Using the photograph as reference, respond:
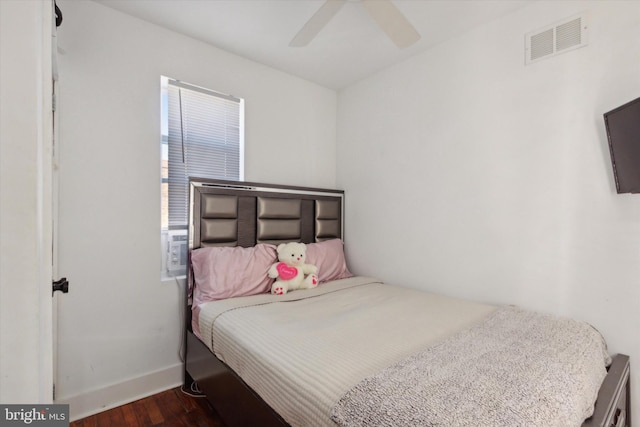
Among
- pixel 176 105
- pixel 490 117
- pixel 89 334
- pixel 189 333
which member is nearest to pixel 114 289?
pixel 89 334

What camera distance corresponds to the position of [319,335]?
142 cm

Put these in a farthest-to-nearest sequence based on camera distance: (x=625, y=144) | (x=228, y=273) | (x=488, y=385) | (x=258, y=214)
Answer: (x=258, y=214) < (x=228, y=273) < (x=625, y=144) < (x=488, y=385)

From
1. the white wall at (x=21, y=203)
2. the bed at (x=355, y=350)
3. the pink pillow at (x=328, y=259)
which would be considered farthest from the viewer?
the pink pillow at (x=328, y=259)

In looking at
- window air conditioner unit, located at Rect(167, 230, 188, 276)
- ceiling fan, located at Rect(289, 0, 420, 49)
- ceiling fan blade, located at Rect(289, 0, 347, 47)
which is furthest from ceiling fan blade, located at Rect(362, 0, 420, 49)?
window air conditioner unit, located at Rect(167, 230, 188, 276)

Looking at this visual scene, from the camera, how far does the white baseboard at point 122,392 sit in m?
1.79

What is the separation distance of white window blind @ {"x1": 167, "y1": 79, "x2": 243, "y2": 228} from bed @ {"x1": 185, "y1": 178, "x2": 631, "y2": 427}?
160 millimetres

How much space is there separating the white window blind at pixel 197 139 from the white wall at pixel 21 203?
1.69m

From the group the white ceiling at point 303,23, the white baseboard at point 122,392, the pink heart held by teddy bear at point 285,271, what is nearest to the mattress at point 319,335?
the pink heart held by teddy bear at point 285,271

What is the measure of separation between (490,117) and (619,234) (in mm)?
993

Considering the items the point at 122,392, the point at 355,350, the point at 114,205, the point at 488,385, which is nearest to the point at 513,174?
the point at 488,385

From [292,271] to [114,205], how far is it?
1293 mm

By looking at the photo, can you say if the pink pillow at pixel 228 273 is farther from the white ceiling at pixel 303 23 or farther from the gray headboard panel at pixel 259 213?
the white ceiling at pixel 303 23

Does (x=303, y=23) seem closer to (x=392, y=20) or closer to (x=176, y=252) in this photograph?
(x=392, y=20)

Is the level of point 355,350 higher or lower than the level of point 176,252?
lower
